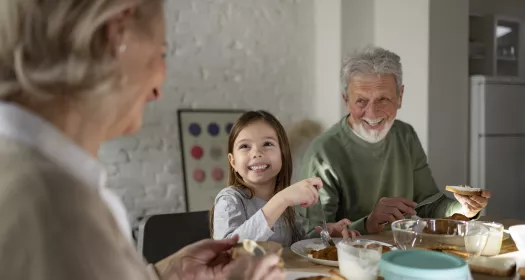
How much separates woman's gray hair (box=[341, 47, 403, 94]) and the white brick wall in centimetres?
160

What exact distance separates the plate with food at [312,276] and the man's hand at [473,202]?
69 centimetres

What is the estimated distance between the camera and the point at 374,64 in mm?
1562

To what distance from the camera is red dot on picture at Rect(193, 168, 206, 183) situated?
3086mm

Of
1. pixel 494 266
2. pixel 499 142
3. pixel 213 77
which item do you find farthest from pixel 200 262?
pixel 499 142

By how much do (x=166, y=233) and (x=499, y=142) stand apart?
2.92m

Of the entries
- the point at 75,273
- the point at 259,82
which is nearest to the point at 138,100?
the point at 75,273

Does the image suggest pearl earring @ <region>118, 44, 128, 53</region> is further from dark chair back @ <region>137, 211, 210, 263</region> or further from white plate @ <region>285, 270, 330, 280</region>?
dark chair back @ <region>137, 211, 210, 263</region>

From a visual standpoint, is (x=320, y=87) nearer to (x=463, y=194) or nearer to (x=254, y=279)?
(x=463, y=194)

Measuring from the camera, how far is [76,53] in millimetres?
420

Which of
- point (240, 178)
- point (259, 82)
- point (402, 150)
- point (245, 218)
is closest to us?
point (245, 218)

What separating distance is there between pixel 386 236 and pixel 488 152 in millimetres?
2480

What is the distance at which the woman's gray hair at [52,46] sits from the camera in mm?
407

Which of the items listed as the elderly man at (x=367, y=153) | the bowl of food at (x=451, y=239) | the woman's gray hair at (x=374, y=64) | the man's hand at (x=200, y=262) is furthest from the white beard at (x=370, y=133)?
the man's hand at (x=200, y=262)

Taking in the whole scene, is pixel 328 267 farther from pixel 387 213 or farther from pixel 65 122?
pixel 65 122
